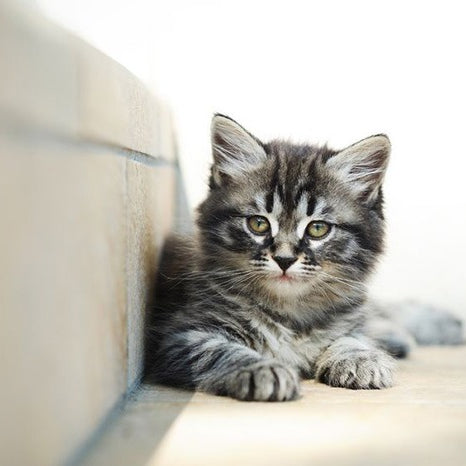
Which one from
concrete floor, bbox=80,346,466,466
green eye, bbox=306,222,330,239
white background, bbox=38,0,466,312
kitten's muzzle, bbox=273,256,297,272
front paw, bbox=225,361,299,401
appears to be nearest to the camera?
concrete floor, bbox=80,346,466,466

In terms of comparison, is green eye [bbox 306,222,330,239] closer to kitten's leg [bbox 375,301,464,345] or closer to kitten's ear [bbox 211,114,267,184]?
kitten's ear [bbox 211,114,267,184]

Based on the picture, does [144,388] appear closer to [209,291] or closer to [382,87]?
[209,291]

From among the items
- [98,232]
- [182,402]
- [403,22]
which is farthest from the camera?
[403,22]

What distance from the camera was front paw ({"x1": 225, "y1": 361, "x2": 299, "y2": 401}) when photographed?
248cm

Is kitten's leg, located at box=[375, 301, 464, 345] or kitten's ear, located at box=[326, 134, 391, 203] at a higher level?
kitten's ear, located at box=[326, 134, 391, 203]

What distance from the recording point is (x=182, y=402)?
251cm

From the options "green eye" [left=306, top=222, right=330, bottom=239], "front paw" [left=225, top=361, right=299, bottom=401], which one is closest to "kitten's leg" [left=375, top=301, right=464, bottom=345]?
"green eye" [left=306, top=222, right=330, bottom=239]

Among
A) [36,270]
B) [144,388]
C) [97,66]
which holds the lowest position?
[144,388]

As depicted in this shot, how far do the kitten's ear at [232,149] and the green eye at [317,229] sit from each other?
1.14 feet

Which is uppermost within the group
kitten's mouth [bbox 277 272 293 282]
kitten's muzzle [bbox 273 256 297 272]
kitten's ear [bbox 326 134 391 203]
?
kitten's ear [bbox 326 134 391 203]

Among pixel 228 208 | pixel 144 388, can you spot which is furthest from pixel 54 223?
pixel 228 208

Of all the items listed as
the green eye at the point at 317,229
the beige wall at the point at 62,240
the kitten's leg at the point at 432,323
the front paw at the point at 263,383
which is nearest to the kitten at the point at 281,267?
the green eye at the point at 317,229

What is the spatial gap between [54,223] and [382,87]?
9.01 feet

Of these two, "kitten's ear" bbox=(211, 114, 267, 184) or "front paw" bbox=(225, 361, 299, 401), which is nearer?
"front paw" bbox=(225, 361, 299, 401)
